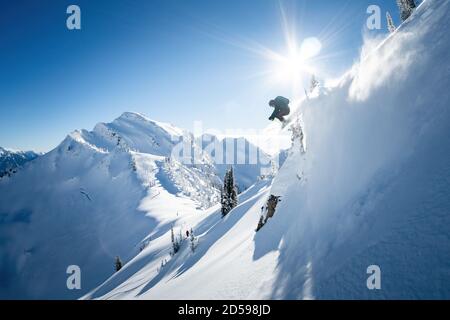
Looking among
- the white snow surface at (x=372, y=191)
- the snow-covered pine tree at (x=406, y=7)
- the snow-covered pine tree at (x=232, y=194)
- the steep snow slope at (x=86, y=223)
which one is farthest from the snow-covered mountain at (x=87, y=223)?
the snow-covered pine tree at (x=406, y=7)

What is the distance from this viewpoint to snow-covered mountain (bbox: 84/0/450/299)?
4594 millimetres

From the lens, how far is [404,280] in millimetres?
4262

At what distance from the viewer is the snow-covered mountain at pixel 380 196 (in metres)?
4.59

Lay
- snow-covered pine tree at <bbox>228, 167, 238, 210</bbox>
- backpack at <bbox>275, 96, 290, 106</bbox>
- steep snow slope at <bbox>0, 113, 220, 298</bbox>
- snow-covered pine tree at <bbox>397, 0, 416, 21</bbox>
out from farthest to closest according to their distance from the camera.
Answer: steep snow slope at <bbox>0, 113, 220, 298</bbox> → snow-covered pine tree at <bbox>228, 167, 238, 210</bbox> → snow-covered pine tree at <bbox>397, 0, 416, 21</bbox> → backpack at <bbox>275, 96, 290, 106</bbox>

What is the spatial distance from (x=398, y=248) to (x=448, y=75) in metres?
4.49

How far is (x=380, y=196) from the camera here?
6.25 metres

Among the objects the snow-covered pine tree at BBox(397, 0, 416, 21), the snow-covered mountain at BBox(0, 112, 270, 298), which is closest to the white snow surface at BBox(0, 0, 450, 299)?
the snow-covered pine tree at BBox(397, 0, 416, 21)

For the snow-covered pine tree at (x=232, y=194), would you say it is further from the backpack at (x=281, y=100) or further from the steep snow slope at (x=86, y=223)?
the steep snow slope at (x=86, y=223)

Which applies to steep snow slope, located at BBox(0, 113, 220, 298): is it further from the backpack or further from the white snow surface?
the white snow surface

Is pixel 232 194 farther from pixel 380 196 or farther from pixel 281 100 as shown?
pixel 380 196

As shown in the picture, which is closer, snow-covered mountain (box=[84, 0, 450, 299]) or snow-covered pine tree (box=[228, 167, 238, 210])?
snow-covered mountain (box=[84, 0, 450, 299])

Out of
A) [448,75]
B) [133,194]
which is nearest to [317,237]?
[448,75]

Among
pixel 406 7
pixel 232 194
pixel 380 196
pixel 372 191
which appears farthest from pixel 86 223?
pixel 380 196

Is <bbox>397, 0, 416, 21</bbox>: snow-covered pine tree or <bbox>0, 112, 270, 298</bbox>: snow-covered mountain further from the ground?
<bbox>397, 0, 416, 21</bbox>: snow-covered pine tree
